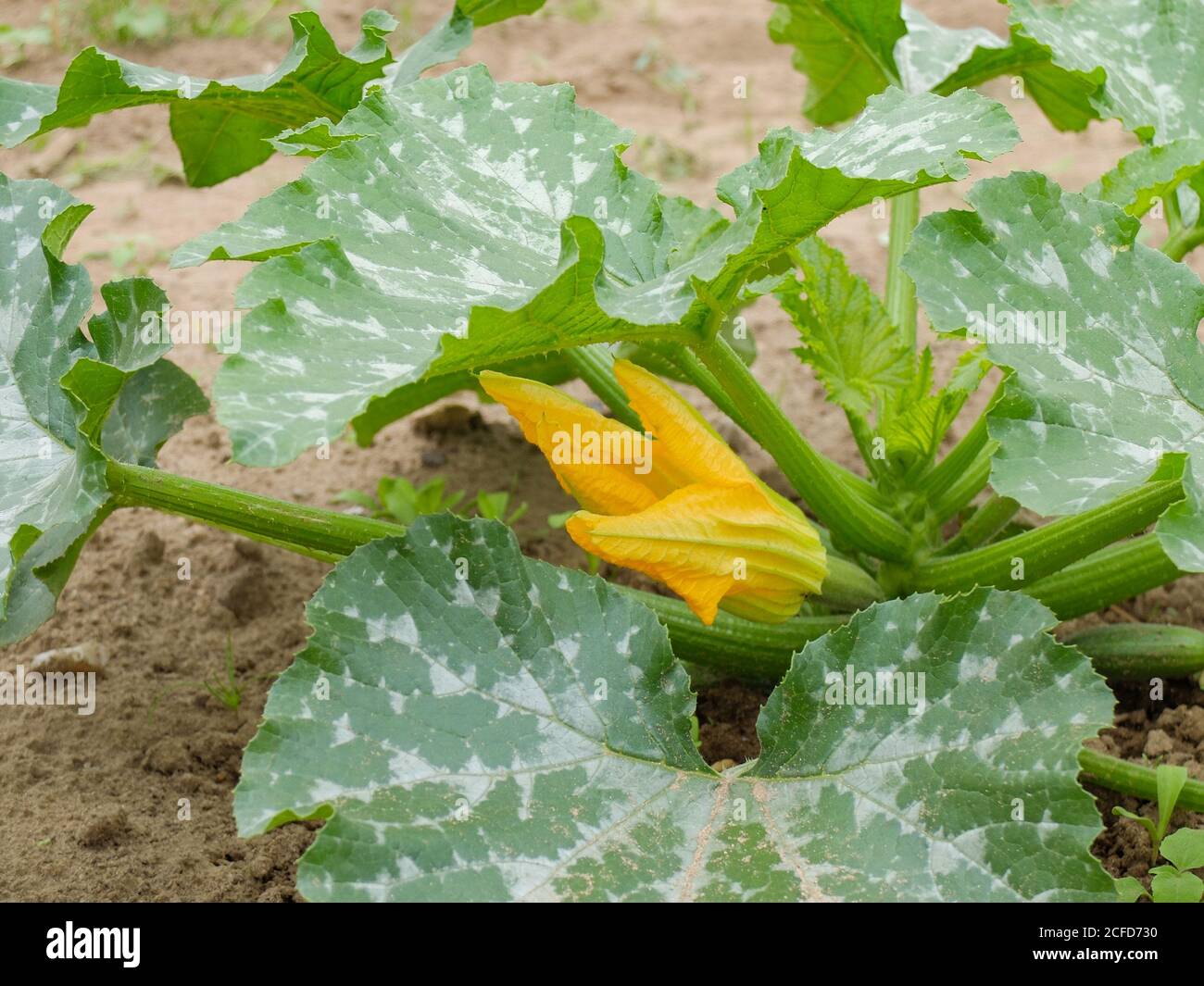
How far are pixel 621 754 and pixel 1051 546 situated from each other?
2.50 feet

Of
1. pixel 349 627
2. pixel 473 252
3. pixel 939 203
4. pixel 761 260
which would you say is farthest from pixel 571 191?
pixel 939 203

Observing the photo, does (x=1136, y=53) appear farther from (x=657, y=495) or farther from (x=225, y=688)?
(x=225, y=688)

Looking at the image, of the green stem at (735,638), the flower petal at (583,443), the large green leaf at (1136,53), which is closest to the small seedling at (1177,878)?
the green stem at (735,638)

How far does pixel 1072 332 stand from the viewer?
174 centimetres

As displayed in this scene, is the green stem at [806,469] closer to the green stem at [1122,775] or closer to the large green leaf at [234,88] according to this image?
the green stem at [1122,775]

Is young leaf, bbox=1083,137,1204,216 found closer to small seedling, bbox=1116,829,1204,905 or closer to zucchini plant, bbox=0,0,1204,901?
zucchini plant, bbox=0,0,1204,901

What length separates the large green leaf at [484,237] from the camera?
151 centimetres

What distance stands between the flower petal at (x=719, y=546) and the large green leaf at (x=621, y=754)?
8cm

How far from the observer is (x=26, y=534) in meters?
1.67

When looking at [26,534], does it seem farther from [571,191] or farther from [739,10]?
[739,10]

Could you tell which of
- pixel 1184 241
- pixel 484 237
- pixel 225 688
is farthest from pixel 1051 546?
pixel 225 688

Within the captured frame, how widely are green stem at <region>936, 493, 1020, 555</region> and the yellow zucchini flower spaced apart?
447mm

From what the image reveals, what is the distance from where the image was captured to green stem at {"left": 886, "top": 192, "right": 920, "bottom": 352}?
2.45m
